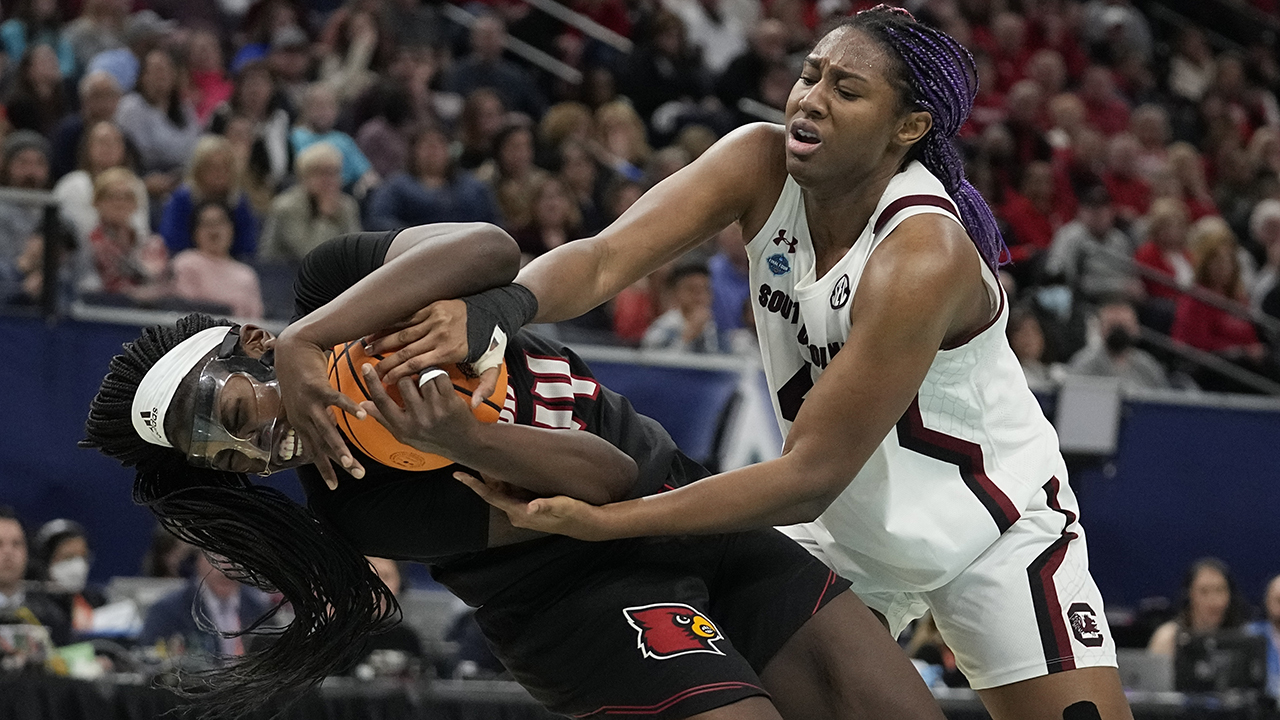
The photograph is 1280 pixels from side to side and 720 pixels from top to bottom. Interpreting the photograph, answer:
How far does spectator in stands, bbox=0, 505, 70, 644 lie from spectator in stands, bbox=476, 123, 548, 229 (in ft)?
10.8

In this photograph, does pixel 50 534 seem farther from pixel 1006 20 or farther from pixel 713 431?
pixel 1006 20

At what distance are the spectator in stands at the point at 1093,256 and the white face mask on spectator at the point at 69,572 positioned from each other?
222 inches

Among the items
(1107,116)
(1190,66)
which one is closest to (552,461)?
(1107,116)

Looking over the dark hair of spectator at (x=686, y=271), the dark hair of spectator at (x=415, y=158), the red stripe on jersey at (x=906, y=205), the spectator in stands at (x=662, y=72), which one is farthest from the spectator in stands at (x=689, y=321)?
the red stripe on jersey at (x=906, y=205)

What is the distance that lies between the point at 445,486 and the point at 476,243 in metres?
0.44

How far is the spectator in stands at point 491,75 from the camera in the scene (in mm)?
9945

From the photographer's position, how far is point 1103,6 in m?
13.9

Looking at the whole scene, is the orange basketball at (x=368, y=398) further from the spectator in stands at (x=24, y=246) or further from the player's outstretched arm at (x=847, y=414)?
the spectator in stands at (x=24, y=246)

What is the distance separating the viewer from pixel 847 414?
9.74ft

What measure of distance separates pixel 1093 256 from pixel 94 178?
5.78 metres

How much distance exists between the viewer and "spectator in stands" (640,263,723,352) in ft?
25.2

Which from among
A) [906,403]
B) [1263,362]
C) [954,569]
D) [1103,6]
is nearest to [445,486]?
[906,403]

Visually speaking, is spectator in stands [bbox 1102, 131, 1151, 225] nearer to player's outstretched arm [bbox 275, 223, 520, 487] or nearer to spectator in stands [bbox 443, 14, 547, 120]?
spectator in stands [bbox 443, 14, 547, 120]

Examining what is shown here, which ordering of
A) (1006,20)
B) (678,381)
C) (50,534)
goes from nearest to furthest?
(50,534) < (678,381) < (1006,20)
